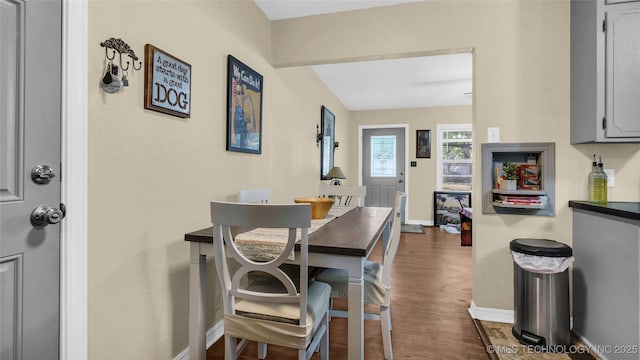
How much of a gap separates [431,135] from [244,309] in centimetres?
593

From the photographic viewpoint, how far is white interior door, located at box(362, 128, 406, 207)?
261 inches

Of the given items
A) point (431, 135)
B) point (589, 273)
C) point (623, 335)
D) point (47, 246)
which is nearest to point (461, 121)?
point (431, 135)

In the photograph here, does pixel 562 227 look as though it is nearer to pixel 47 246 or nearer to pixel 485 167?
pixel 485 167

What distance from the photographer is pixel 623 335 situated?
1.62 metres

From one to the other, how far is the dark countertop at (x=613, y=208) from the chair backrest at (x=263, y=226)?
167 centimetres

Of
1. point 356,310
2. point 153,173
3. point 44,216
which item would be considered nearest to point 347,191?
point 356,310

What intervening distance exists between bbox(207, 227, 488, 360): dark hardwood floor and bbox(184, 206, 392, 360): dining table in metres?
0.44

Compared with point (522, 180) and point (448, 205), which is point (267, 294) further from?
point (448, 205)

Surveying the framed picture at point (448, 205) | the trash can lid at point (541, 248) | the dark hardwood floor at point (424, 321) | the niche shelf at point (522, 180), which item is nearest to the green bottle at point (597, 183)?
the niche shelf at point (522, 180)

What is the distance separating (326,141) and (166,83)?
11.0 ft

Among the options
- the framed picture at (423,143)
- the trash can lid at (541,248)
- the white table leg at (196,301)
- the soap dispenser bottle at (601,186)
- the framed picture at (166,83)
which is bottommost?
the white table leg at (196,301)

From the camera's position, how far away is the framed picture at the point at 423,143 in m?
6.46

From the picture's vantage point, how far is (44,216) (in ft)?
3.46

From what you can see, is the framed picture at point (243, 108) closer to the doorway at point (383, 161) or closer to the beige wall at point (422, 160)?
the doorway at point (383, 161)
